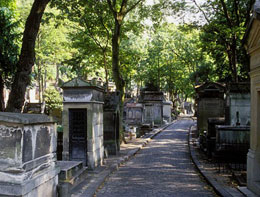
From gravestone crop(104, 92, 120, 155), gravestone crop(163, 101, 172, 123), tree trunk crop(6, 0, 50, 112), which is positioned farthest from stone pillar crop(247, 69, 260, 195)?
gravestone crop(163, 101, 172, 123)

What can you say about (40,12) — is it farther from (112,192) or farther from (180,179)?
(180,179)

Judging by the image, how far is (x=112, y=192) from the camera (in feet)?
23.5

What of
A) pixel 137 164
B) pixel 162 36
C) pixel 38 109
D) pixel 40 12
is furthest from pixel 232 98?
pixel 162 36

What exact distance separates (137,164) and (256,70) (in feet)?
19.6

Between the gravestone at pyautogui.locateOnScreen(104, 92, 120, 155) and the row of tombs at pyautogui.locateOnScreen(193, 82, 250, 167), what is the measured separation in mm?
4094

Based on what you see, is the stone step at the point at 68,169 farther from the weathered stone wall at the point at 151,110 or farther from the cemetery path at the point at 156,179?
the weathered stone wall at the point at 151,110

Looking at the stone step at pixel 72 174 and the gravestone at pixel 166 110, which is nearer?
the stone step at pixel 72 174

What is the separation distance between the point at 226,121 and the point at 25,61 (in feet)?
31.2

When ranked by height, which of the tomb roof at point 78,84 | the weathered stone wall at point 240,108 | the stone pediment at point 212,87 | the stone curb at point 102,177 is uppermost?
the stone pediment at point 212,87

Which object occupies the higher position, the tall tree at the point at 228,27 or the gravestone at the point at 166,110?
the tall tree at the point at 228,27

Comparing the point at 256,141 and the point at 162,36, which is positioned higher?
the point at 162,36

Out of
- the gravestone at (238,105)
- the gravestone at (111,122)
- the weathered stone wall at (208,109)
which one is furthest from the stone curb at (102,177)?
the weathered stone wall at (208,109)

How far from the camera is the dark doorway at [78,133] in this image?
959 centimetres

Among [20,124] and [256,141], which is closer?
[20,124]
